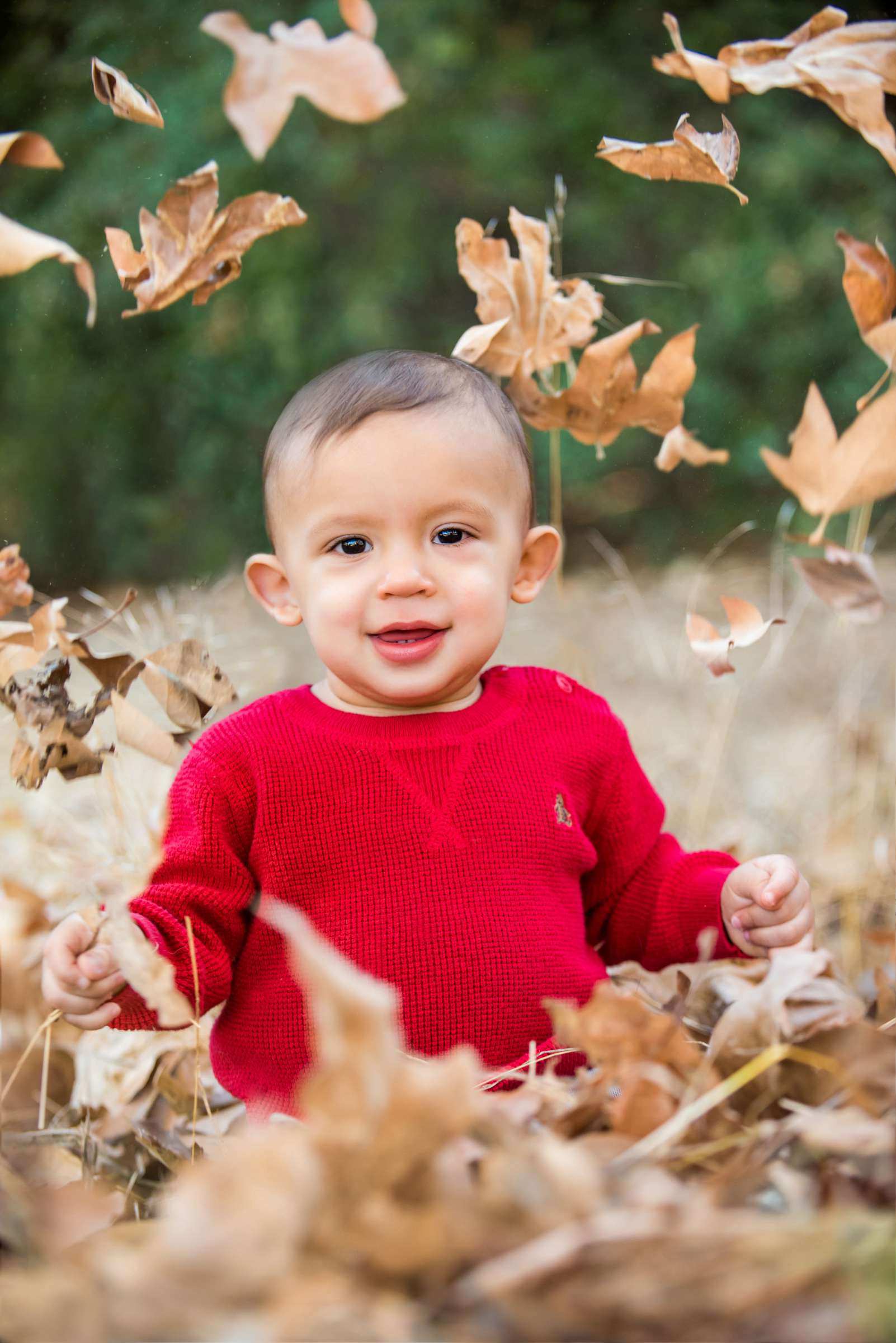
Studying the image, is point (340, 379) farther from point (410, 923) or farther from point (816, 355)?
point (816, 355)

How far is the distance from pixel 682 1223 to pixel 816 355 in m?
4.24

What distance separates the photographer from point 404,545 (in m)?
1.23

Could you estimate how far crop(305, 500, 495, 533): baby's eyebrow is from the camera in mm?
1232

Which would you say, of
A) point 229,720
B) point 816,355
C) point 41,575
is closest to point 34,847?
point 229,720

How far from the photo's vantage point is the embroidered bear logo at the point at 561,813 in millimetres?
1306

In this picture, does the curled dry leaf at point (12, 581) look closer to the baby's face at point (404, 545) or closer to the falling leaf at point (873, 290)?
the baby's face at point (404, 545)

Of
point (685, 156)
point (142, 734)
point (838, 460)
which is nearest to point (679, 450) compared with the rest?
point (838, 460)

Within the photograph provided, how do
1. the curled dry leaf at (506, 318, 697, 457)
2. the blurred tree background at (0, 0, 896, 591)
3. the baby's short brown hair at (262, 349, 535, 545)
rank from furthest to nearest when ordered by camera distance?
the blurred tree background at (0, 0, 896, 591) → the curled dry leaf at (506, 318, 697, 457) → the baby's short brown hair at (262, 349, 535, 545)

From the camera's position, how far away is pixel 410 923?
47.5 inches

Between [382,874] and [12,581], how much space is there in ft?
1.61

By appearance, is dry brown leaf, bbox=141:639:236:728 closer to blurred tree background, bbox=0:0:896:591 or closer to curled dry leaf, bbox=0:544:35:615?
curled dry leaf, bbox=0:544:35:615

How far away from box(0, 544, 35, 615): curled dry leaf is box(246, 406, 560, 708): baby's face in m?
0.28

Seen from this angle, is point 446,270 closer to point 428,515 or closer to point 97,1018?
point 428,515

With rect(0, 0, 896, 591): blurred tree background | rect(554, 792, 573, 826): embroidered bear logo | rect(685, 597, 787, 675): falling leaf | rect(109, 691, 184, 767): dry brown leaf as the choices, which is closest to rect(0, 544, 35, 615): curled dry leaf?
rect(109, 691, 184, 767): dry brown leaf
